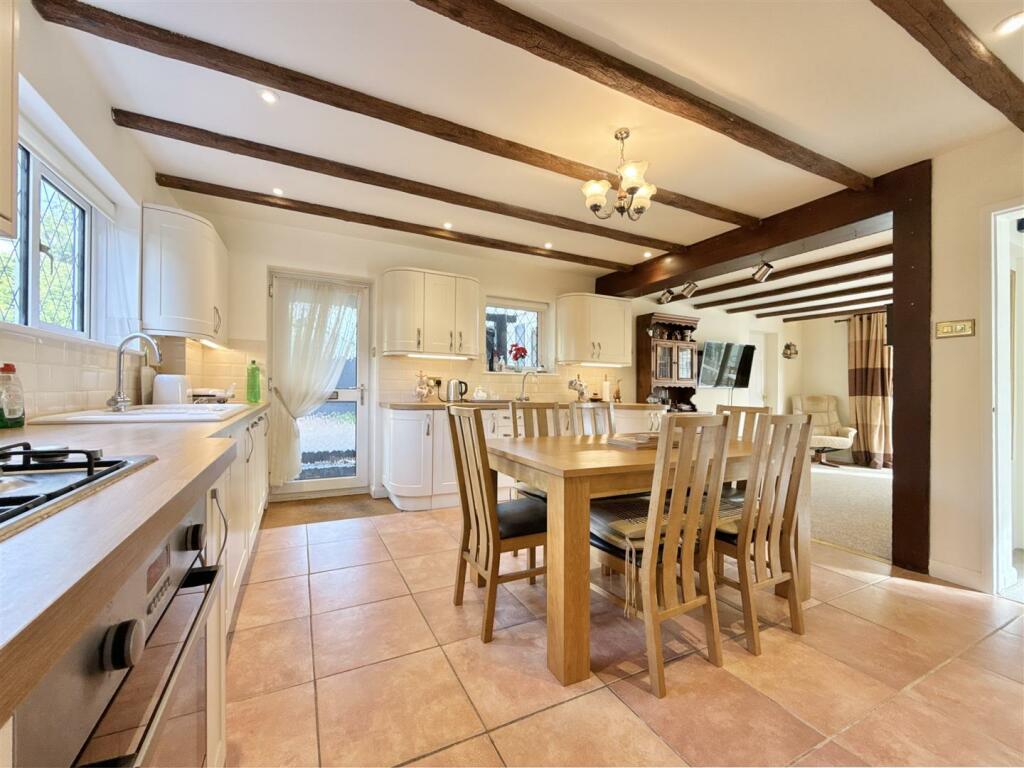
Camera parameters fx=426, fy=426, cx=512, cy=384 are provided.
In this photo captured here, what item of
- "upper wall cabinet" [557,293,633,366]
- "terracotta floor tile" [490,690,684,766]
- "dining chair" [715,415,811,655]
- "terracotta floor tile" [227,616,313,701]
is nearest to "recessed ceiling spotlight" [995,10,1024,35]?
"dining chair" [715,415,811,655]

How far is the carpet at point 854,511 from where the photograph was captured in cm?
302

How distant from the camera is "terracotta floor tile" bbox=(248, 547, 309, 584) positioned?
7.87ft

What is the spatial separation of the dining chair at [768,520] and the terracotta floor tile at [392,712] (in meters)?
1.19

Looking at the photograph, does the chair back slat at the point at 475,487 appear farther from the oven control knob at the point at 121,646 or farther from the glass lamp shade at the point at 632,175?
the glass lamp shade at the point at 632,175

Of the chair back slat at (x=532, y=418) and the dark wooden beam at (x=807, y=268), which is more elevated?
the dark wooden beam at (x=807, y=268)

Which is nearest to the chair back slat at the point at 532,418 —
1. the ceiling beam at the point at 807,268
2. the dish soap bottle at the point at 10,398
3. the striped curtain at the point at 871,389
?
the dish soap bottle at the point at 10,398

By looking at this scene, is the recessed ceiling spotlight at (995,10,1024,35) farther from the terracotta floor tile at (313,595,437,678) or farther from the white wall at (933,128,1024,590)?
the terracotta floor tile at (313,595,437,678)

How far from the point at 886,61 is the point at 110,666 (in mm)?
3085

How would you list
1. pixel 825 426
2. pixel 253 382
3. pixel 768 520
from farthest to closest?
pixel 825 426
pixel 253 382
pixel 768 520

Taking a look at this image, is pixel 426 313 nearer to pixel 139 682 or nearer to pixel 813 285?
pixel 139 682

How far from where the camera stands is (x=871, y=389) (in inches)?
256

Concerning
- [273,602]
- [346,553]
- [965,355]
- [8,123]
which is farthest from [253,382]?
[965,355]

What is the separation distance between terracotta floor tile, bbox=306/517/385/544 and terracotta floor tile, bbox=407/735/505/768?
1971 millimetres

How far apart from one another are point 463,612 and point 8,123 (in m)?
2.28
